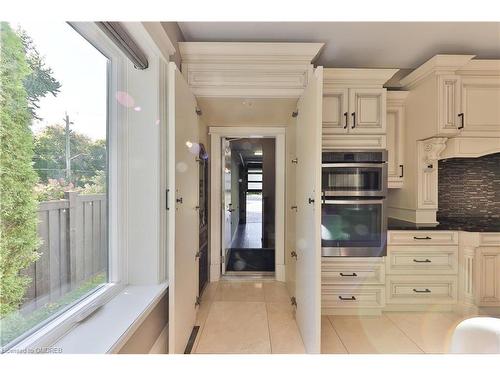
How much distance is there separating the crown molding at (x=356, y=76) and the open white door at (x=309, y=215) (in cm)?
54

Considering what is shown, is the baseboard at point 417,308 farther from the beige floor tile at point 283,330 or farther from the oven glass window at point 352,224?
the beige floor tile at point 283,330

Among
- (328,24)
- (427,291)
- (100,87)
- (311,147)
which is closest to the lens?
(100,87)

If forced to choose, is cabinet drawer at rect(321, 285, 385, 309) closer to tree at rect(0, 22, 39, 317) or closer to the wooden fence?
the wooden fence

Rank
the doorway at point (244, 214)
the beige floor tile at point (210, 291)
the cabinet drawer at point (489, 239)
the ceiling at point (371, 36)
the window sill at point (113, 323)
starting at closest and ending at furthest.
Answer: the window sill at point (113, 323) → the ceiling at point (371, 36) → the cabinet drawer at point (489, 239) → the beige floor tile at point (210, 291) → the doorway at point (244, 214)

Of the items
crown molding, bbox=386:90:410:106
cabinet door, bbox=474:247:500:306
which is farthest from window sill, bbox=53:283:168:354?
crown molding, bbox=386:90:410:106

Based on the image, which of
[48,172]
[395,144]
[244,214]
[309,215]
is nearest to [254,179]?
[244,214]

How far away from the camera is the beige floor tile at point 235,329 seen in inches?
72.9

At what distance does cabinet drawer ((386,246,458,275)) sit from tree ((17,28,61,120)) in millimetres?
2687

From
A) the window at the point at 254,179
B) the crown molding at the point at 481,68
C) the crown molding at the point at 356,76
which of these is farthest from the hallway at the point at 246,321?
the window at the point at 254,179

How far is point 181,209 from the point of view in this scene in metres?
1.64

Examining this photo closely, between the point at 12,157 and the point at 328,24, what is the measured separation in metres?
2.10

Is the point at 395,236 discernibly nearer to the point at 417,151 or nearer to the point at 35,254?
the point at 417,151

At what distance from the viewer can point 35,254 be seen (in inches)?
39.2
